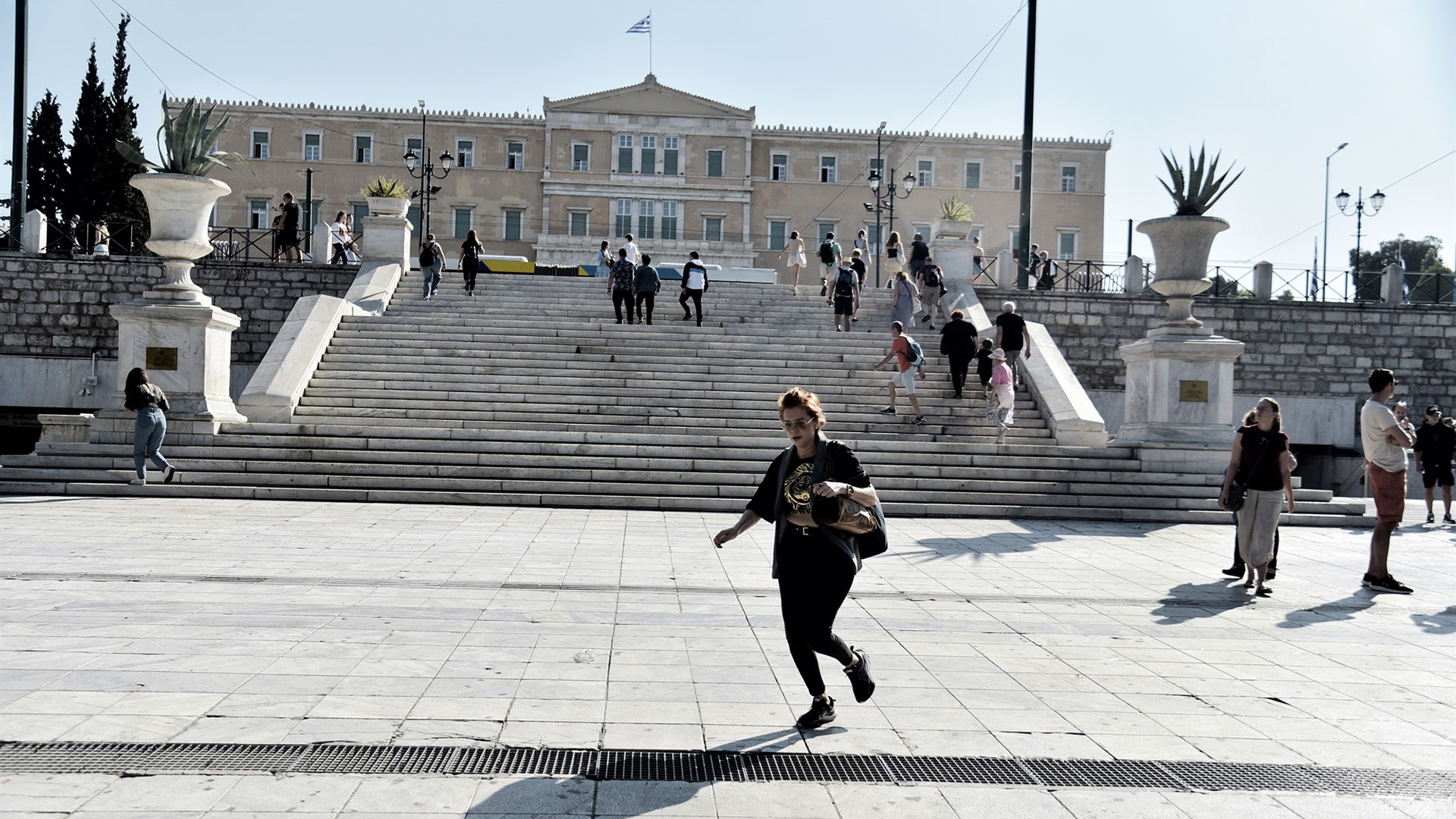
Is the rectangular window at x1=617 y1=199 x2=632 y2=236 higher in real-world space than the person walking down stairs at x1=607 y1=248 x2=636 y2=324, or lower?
higher

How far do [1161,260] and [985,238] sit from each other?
3886 centimetres

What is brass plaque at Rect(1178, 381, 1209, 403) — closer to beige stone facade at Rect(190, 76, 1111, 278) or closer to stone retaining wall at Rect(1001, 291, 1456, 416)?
stone retaining wall at Rect(1001, 291, 1456, 416)

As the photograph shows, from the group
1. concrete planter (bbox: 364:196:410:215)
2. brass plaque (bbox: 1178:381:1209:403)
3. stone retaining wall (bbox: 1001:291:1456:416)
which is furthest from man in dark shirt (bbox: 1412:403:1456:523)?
concrete planter (bbox: 364:196:410:215)

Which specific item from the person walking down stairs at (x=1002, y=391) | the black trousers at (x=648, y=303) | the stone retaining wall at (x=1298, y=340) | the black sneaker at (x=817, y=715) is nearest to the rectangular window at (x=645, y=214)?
the stone retaining wall at (x=1298, y=340)

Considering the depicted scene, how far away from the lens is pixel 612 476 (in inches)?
525

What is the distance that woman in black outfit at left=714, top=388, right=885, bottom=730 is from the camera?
441 cm

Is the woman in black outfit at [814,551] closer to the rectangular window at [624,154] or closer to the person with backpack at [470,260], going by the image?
the person with backpack at [470,260]


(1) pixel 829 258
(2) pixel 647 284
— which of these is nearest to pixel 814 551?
(2) pixel 647 284

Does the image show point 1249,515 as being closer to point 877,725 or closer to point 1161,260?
Answer: point 877,725

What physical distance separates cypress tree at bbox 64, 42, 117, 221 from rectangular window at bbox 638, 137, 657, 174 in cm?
2259

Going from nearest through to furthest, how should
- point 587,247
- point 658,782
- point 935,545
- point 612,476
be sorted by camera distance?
point 658,782, point 935,545, point 612,476, point 587,247

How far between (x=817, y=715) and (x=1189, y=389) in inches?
462

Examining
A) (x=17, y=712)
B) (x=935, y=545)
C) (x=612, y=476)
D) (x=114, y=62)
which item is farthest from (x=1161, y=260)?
(x=114, y=62)

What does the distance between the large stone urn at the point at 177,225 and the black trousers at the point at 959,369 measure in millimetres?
10879
